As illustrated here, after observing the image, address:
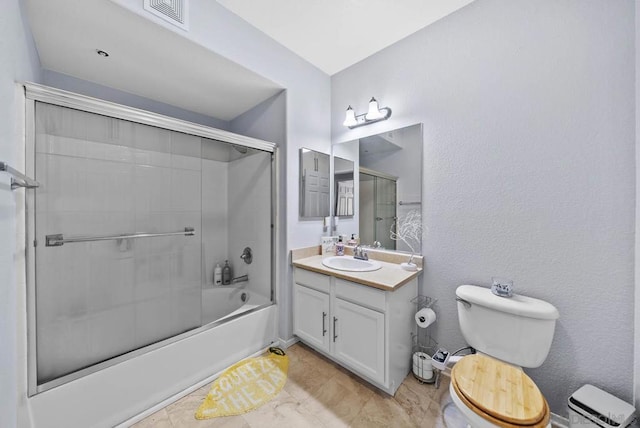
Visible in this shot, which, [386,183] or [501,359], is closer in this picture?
Answer: [501,359]

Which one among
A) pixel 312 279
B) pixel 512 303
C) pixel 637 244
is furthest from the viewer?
pixel 312 279

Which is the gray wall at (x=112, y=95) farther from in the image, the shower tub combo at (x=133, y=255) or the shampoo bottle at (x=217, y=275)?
the shampoo bottle at (x=217, y=275)

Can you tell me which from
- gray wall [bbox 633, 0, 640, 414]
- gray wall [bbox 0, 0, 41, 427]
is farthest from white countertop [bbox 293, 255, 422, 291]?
gray wall [bbox 0, 0, 41, 427]

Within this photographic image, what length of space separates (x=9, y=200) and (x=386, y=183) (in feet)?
6.99

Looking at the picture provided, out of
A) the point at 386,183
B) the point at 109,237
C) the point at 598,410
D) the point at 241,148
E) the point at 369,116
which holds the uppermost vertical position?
the point at 369,116

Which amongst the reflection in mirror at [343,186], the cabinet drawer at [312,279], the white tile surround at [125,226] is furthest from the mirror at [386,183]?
the white tile surround at [125,226]

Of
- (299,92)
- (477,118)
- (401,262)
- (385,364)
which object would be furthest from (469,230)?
(299,92)

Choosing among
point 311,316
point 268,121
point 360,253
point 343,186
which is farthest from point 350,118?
point 311,316

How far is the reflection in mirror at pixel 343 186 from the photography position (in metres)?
2.29

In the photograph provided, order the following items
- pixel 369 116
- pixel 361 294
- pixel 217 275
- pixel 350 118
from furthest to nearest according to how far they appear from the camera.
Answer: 1. pixel 217 275
2. pixel 350 118
3. pixel 369 116
4. pixel 361 294

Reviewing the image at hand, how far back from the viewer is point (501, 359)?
130cm

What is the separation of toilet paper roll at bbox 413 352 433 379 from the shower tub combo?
1172 millimetres

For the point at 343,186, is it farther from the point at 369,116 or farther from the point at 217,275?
the point at 217,275

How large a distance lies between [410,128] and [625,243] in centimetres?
134
